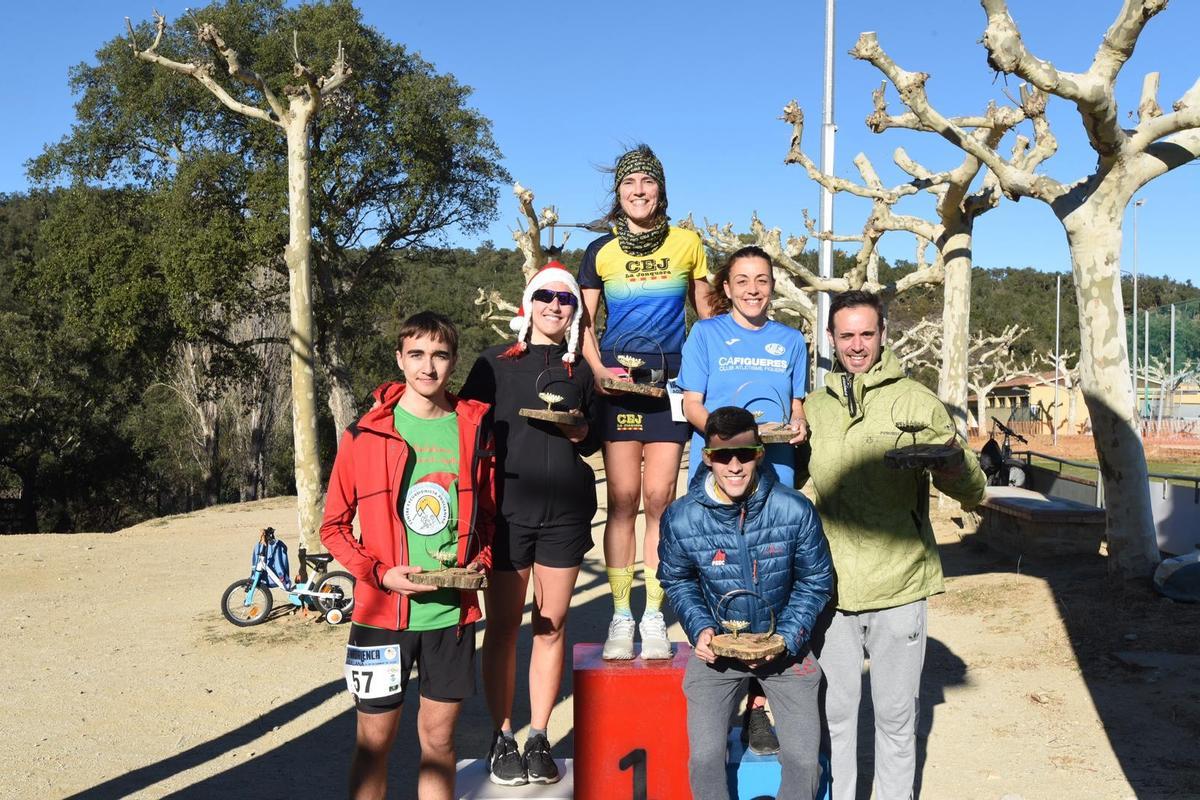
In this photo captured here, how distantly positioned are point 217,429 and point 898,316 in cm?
4287

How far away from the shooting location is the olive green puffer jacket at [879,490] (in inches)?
143

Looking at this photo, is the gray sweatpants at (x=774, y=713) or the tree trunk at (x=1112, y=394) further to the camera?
the tree trunk at (x=1112, y=394)

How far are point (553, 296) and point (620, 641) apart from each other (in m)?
1.54

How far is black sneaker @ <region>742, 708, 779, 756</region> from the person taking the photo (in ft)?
12.6

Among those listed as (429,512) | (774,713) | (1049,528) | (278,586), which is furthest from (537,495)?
(1049,528)

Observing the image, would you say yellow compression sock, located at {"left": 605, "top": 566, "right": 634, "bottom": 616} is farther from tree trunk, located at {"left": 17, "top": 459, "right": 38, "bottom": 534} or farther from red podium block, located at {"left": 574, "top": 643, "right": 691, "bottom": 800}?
tree trunk, located at {"left": 17, "top": 459, "right": 38, "bottom": 534}

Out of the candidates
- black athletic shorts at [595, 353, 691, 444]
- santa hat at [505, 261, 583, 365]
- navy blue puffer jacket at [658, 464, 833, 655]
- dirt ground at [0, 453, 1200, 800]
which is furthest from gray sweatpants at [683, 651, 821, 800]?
dirt ground at [0, 453, 1200, 800]

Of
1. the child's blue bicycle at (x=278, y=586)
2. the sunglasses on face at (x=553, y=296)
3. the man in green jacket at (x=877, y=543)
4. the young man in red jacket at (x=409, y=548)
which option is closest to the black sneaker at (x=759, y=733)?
the man in green jacket at (x=877, y=543)

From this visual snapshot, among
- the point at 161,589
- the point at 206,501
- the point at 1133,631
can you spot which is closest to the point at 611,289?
the point at 1133,631

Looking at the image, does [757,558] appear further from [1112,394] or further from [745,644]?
[1112,394]

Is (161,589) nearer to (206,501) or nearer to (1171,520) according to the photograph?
(1171,520)

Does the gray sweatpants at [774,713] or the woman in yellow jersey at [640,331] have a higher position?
the woman in yellow jersey at [640,331]

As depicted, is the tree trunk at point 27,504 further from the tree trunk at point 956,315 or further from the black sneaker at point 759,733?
the black sneaker at point 759,733

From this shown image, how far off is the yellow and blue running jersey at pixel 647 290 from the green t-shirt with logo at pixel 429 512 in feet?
3.73
